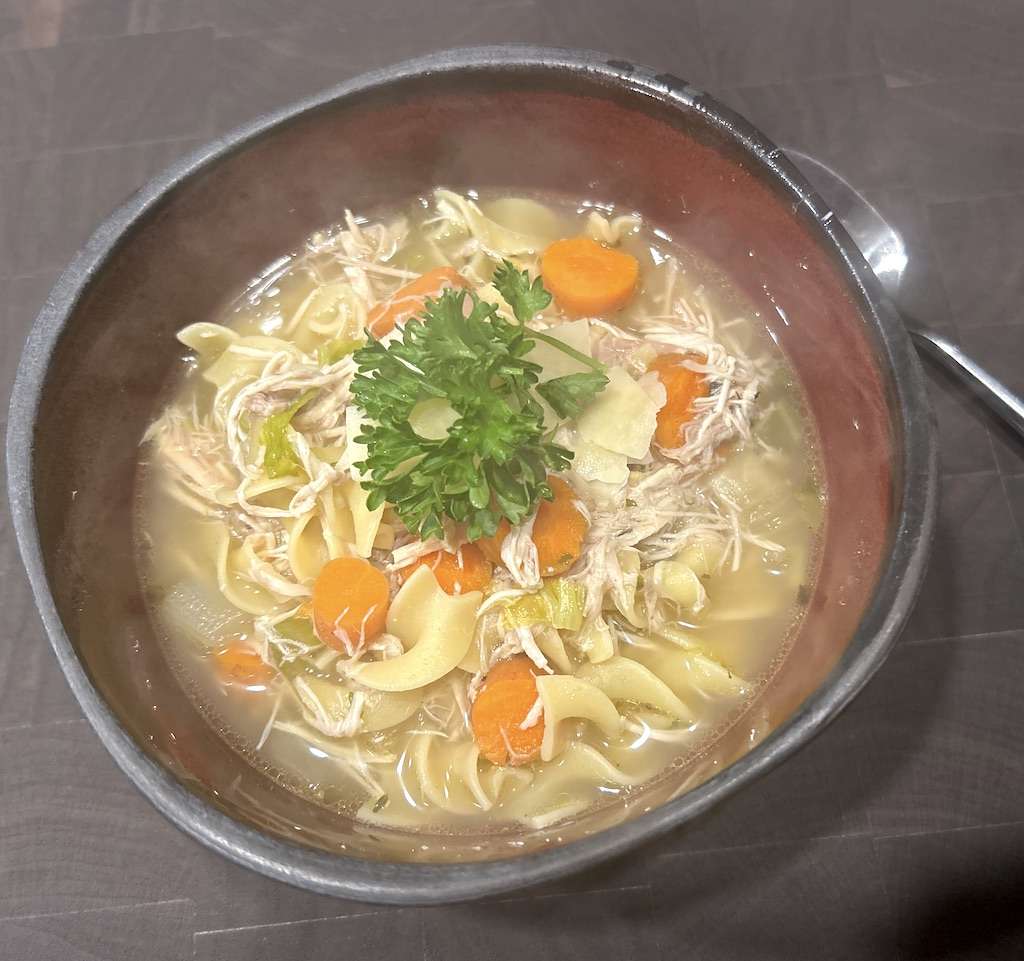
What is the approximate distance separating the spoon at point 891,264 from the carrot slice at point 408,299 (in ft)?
4.35

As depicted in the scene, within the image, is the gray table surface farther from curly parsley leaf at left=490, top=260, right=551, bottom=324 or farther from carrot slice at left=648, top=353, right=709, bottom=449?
curly parsley leaf at left=490, top=260, right=551, bottom=324

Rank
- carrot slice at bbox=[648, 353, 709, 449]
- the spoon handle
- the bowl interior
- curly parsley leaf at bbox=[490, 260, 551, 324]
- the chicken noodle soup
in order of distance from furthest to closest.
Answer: the spoon handle < carrot slice at bbox=[648, 353, 709, 449] < curly parsley leaf at bbox=[490, 260, 551, 324] < the chicken noodle soup < the bowl interior

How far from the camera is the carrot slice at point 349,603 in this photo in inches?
78.1

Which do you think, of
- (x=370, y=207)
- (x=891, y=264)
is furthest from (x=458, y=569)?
(x=891, y=264)

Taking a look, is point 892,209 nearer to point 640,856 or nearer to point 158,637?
point 640,856

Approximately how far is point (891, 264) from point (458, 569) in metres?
1.84

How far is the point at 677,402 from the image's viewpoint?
86.7 inches

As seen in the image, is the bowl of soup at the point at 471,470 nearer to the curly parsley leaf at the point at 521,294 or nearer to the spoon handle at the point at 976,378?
the curly parsley leaf at the point at 521,294

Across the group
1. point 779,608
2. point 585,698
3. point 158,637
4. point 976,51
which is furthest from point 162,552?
point 976,51

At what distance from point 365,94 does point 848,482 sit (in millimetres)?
1657

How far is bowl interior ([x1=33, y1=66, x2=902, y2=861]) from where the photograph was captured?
176 cm

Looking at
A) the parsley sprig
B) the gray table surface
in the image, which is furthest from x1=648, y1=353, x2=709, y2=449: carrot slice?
the gray table surface

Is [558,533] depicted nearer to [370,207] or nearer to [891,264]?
[370,207]

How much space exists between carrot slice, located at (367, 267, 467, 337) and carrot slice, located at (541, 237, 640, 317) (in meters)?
0.29
